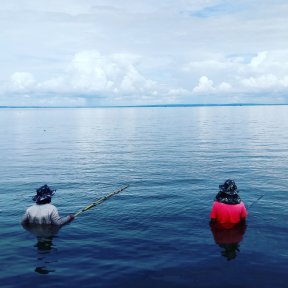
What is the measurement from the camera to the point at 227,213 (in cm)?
1769

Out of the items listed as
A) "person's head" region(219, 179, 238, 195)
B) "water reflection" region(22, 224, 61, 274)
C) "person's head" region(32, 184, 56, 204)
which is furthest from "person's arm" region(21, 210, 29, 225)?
"person's head" region(219, 179, 238, 195)

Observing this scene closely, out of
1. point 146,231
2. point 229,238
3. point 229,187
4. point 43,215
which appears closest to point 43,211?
point 43,215

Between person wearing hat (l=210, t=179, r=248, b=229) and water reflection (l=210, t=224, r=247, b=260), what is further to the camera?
person wearing hat (l=210, t=179, r=248, b=229)

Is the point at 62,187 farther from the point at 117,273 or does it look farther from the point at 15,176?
the point at 117,273

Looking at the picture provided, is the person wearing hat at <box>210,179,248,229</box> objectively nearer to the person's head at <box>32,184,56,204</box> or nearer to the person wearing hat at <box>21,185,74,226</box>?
the person wearing hat at <box>21,185,74,226</box>

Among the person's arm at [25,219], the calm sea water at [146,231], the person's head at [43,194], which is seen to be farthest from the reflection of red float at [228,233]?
the person's arm at [25,219]

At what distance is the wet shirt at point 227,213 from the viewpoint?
17564 mm

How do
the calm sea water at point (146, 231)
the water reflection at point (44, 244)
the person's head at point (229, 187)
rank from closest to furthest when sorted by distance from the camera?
the calm sea water at point (146, 231) → the water reflection at point (44, 244) → the person's head at point (229, 187)

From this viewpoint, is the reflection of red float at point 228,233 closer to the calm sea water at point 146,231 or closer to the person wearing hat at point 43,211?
the calm sea water at point 146,231

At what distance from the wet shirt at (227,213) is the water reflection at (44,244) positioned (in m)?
8.42

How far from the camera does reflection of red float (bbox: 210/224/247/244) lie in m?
17.6

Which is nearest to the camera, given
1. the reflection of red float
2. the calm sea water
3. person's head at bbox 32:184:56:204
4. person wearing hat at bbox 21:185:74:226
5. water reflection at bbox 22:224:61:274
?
the calm sea water

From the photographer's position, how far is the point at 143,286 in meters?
13.3

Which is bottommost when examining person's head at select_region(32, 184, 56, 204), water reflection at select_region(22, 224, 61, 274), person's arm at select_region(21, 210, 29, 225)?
water reflection at select_region(22, 224, 61, 274)
